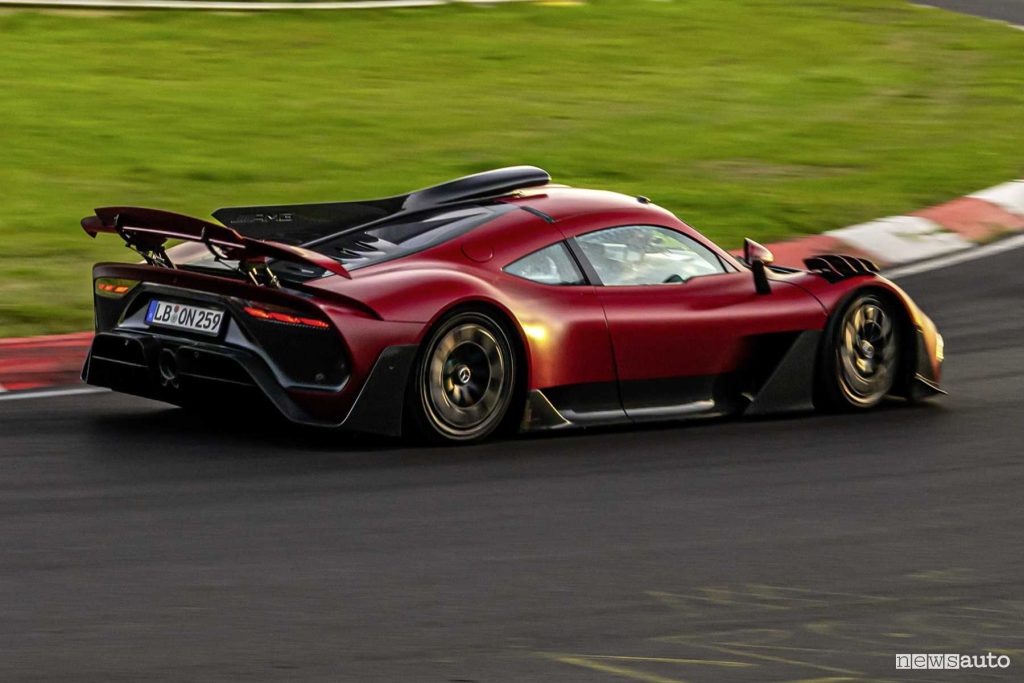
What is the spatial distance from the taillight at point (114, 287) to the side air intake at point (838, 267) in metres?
3.13

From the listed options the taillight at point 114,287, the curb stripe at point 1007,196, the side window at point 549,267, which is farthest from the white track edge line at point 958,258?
the taillight at point 114,287

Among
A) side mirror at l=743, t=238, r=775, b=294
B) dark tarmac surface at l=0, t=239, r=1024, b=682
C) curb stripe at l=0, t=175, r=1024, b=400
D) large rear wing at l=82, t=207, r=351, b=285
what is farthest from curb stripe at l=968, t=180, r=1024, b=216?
large rear wing at l=82, t=207, r=351, b=285

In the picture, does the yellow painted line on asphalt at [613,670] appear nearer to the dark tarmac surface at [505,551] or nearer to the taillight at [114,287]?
the dark tarmac surface at [505,551]

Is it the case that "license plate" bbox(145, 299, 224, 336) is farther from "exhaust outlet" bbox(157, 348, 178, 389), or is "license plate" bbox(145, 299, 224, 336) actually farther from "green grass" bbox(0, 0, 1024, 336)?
"green grass" bbox(0, 0, 1024, 336)

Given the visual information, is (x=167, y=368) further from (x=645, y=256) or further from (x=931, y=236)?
(x=931, y=236)

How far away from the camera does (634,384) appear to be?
26.0 feet

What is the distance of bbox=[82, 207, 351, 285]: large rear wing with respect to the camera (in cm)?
704

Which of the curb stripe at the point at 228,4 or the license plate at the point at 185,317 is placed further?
the curb stripe at the point at 228,4

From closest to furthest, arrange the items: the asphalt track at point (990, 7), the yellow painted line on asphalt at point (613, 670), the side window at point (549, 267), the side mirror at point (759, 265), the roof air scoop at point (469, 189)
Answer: the yellow painted line on asphalt at point (613, 670), the side window at point (549, 267), the roof air scoop at point (469, 189), the side mirror at point (759, 265), the asphalt track at point (990, 7)

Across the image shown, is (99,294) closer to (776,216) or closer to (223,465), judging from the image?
(223,465)

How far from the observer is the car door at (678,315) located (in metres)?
7.91

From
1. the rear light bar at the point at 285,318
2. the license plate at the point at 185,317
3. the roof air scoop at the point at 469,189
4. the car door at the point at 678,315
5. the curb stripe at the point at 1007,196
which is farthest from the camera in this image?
the curb stripe at the point at 1007,196

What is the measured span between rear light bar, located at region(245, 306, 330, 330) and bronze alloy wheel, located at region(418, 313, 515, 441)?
47 centimetres

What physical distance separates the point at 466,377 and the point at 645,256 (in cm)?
120
